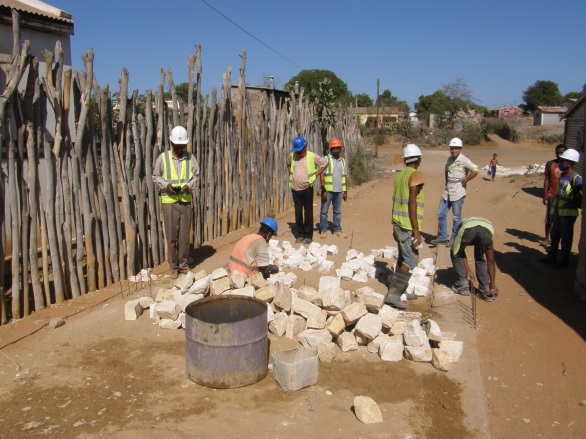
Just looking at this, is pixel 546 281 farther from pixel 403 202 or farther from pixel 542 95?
pixel 542 95

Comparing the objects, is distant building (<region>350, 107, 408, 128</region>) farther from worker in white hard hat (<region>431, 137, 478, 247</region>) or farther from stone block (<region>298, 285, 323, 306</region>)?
stone block (<region>298, 285, 323, 306</region>)

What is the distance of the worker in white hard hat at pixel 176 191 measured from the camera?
21.9ft

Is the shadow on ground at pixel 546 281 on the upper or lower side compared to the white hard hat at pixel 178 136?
lower

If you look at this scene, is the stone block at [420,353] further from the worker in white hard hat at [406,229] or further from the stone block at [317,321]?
the worker in white hard hat at [406,229]

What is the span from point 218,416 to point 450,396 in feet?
6.00

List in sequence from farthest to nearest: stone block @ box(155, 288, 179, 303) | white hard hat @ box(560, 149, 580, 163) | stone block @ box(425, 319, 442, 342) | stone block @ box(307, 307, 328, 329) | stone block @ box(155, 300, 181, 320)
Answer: white hard hat @ box(560, 149, 580, 163), stone block @ box(155, 288, 179, 303), stone block @ box(155, 300, 181, 320), stone block @ box(307, 307, 328, 329), stone block @ box(425, 319, 442, 342)

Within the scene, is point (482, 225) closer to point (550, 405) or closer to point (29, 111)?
point (550, 405)

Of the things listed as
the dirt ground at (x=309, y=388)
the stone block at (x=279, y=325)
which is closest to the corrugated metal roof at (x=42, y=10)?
the dirt ground at (x=309, y=388)

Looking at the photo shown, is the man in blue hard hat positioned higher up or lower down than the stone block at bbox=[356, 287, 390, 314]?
higher up

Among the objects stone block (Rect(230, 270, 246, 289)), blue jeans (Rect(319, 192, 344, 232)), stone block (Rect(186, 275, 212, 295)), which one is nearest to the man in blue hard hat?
blue jeans (Rect(319, 192, 344, 232))

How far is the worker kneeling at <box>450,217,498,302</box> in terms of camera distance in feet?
20.1

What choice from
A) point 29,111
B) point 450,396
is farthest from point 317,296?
point 29,111

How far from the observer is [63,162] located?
19.0 ft

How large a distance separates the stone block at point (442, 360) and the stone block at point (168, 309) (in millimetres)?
2479
